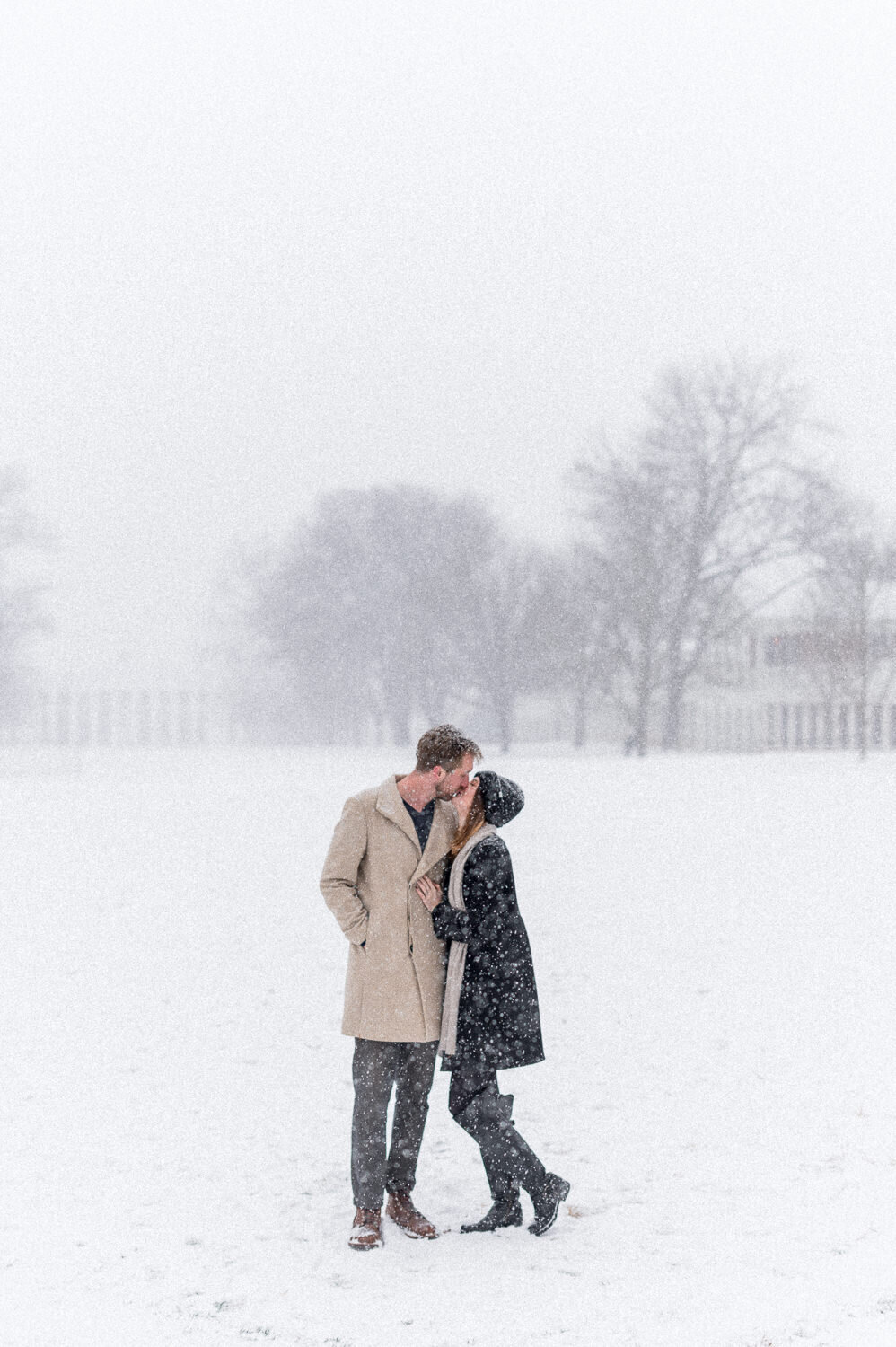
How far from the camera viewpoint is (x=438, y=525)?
137 ft

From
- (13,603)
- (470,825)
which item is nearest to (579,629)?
(13,603)

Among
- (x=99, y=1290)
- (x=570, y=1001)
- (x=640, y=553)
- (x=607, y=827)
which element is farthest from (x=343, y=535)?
(x=99, y=1290)

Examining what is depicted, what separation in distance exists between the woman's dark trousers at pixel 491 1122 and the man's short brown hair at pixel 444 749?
109 cm

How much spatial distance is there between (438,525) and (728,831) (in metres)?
25.3

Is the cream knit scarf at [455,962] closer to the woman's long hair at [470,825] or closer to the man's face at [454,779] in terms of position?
the woman's long hair at [470,825]

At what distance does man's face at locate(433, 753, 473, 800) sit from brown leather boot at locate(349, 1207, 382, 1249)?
158cm

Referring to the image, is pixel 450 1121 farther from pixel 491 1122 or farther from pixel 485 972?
pixel 485 972

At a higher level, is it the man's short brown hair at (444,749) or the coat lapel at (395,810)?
the man's short brown hair at (444,749)

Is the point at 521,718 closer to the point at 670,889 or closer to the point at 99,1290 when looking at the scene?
the point at 670,889

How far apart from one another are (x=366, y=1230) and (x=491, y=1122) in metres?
0.61

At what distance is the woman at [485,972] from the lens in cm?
455

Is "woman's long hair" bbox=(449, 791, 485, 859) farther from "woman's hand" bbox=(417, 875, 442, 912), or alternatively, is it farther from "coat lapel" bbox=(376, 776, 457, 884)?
"woman's hand" bbox=(417, 875, 442, 912)

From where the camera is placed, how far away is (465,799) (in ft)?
14.8

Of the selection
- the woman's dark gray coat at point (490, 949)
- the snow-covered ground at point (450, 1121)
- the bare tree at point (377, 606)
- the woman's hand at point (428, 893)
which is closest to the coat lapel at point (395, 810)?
the woman's hand at point (428, 893)
